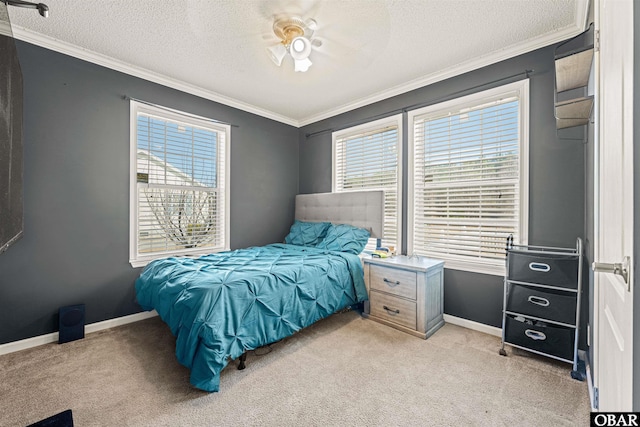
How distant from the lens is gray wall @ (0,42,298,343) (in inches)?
95.9

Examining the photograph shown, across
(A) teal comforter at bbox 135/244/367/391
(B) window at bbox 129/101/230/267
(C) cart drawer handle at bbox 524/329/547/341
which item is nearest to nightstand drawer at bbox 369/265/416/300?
(A) teal comforter at bbox 135/244/367/391

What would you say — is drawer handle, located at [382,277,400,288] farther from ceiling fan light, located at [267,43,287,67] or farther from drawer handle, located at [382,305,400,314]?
ceiling fan light, located at [267,43,287,67]

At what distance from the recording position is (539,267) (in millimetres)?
2145

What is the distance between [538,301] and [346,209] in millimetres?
2276

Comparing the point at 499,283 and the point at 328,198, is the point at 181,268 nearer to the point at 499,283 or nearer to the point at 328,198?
the point at 328,198

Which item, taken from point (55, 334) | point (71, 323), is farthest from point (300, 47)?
point (55, 334)

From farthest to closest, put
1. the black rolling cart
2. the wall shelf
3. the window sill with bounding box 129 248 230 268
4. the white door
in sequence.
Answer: the window sill with bounding box 129 248 230 268 → the black rolling cart → the wall shelf → the white door

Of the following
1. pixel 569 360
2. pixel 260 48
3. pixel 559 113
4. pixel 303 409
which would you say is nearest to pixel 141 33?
pixel 260 48

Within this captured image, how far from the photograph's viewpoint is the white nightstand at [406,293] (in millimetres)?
2672

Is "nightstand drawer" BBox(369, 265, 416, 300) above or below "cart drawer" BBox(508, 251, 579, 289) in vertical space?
below

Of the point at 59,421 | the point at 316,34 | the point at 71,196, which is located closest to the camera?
the point at 59,421

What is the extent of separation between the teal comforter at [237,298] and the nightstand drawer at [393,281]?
0.15 metres

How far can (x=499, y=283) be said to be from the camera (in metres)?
2.67

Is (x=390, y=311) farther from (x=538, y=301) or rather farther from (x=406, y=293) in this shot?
(x=538, y=301)
